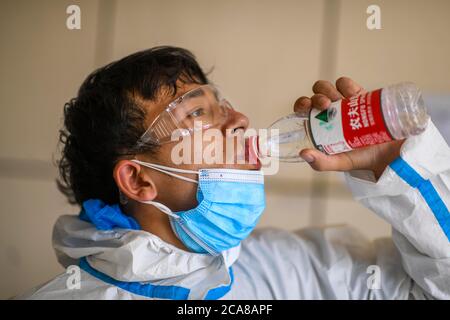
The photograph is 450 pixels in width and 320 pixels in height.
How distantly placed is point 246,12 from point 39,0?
0.79m

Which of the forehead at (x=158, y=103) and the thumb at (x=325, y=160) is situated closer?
the thumb at (x=325, y=160)

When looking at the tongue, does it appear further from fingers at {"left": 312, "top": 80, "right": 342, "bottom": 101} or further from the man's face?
fingers at {"left": 312, "top": 80, "right": 342, "bottom": 101}

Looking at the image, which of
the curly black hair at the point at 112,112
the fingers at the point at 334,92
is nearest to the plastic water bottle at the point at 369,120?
the fingers at the point at 334,92

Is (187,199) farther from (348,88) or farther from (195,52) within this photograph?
(195,52)

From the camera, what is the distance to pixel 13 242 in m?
1.61

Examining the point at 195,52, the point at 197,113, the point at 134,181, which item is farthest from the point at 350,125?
the point at 195,52

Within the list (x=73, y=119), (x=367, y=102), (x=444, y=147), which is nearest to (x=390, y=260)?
(x=444, y=147)

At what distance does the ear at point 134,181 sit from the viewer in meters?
1.07

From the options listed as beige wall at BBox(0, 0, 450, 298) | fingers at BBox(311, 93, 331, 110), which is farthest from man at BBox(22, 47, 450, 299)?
beige wall at BBox(0, 0, 450, 298)

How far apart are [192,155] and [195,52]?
68cm

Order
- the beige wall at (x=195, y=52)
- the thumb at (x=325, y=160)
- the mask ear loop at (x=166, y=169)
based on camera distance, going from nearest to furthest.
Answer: the thumb at (x=325, y=160), the mask ear loop at (x=166, y=169), the beige wall at (x=195, y=52)

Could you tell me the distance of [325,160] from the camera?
97cm

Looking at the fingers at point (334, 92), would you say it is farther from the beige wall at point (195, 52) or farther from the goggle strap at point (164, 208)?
the beige wall at point (195, 52)
